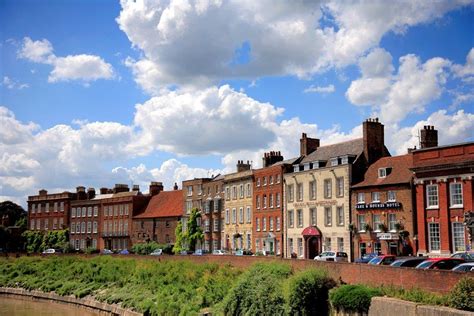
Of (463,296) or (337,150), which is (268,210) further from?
(463,296)

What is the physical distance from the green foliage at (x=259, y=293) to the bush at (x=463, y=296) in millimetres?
10446

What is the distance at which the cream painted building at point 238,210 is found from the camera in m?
73.6

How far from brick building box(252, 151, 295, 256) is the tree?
1098 cm

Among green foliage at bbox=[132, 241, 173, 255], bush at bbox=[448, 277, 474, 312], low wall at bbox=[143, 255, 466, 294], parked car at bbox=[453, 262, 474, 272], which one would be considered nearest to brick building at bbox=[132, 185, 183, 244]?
green foliage at bbox=[132, 241, 173, 255]

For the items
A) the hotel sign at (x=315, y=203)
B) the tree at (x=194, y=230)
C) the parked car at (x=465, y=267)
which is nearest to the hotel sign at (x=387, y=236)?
the hotel sign at (x=315, y=203)

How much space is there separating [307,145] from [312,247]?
12.6 metres

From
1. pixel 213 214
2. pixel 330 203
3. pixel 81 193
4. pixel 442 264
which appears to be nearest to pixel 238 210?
pixel 213 214

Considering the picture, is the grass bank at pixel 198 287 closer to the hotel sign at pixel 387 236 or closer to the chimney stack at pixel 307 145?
the hotel sign at pixel 387 236

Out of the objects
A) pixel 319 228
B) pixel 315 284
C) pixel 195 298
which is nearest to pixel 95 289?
pixel 195 298

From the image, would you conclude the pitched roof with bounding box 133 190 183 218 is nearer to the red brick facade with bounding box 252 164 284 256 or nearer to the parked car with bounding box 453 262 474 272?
the red brick facade with bounding box 252 164 284 256

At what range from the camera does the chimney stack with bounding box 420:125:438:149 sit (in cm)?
5459

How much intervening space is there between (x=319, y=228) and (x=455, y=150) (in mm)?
18376

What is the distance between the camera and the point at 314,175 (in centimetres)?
6188

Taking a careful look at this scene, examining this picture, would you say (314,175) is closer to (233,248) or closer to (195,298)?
(233,248)
